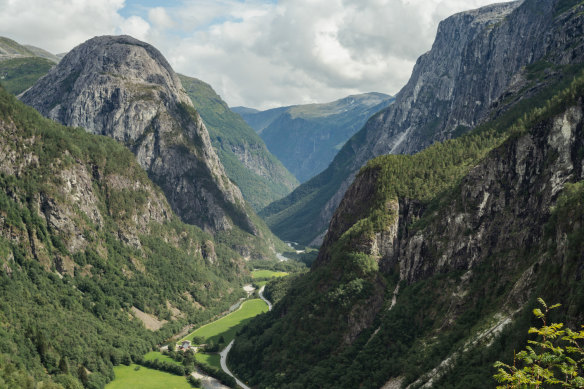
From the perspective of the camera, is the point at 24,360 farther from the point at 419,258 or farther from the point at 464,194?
the point at 464,194

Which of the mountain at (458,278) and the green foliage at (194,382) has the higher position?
the mountain at (458,278)

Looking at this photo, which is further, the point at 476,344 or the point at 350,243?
the point at 350,243

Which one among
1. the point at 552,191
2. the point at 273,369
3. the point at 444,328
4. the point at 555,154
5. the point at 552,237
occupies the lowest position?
the point at 273,369

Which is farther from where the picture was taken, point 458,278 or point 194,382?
point 194,382

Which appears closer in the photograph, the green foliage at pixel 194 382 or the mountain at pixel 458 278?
the mountain at pixel 458 278

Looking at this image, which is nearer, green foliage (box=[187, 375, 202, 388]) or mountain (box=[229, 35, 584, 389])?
mountain (box=[229, 35, 584, 389])

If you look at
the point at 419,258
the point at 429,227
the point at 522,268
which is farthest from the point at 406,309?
the point at 522,268

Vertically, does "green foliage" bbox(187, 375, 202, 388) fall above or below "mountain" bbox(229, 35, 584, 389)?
below

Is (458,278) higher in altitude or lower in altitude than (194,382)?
higher
